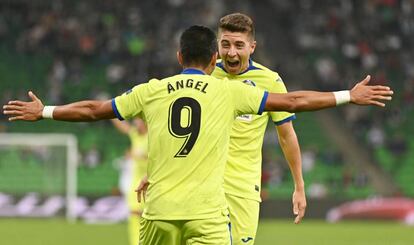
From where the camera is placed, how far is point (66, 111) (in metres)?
6.61

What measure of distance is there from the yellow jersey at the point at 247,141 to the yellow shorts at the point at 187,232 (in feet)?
4.52

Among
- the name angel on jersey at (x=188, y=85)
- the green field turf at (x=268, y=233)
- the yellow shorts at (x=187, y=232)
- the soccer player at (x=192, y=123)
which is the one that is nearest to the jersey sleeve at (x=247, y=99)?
the soccer player at (x=192, y=123)

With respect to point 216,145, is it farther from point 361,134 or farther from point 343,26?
point 343,26

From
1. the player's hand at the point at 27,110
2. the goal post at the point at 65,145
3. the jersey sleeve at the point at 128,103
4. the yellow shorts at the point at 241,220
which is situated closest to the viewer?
the jersey sleeve at the point at 128,103

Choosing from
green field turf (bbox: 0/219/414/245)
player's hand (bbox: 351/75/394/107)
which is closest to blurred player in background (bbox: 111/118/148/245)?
green field turf (bbox: 0/219/414/245)

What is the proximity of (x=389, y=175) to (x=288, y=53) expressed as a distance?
5.21m

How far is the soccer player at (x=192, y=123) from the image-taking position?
6.38m

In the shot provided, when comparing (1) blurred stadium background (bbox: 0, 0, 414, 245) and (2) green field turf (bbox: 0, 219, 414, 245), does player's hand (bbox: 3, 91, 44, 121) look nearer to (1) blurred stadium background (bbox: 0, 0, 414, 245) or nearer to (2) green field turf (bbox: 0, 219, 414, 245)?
(2) green field turf (bbox: 0, 219, 414, 245)

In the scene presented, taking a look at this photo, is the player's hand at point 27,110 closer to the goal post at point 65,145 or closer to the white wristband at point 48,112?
the white wristband at point 48,112

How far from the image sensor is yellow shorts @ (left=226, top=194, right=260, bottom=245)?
787 cm

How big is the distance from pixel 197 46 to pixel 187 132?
54 centimetres

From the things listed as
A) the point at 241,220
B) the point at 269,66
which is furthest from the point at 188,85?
the point at 269,66

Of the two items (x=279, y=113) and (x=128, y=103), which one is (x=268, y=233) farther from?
(x=128, y=103)

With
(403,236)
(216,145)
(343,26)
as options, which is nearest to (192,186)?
(216,145)
